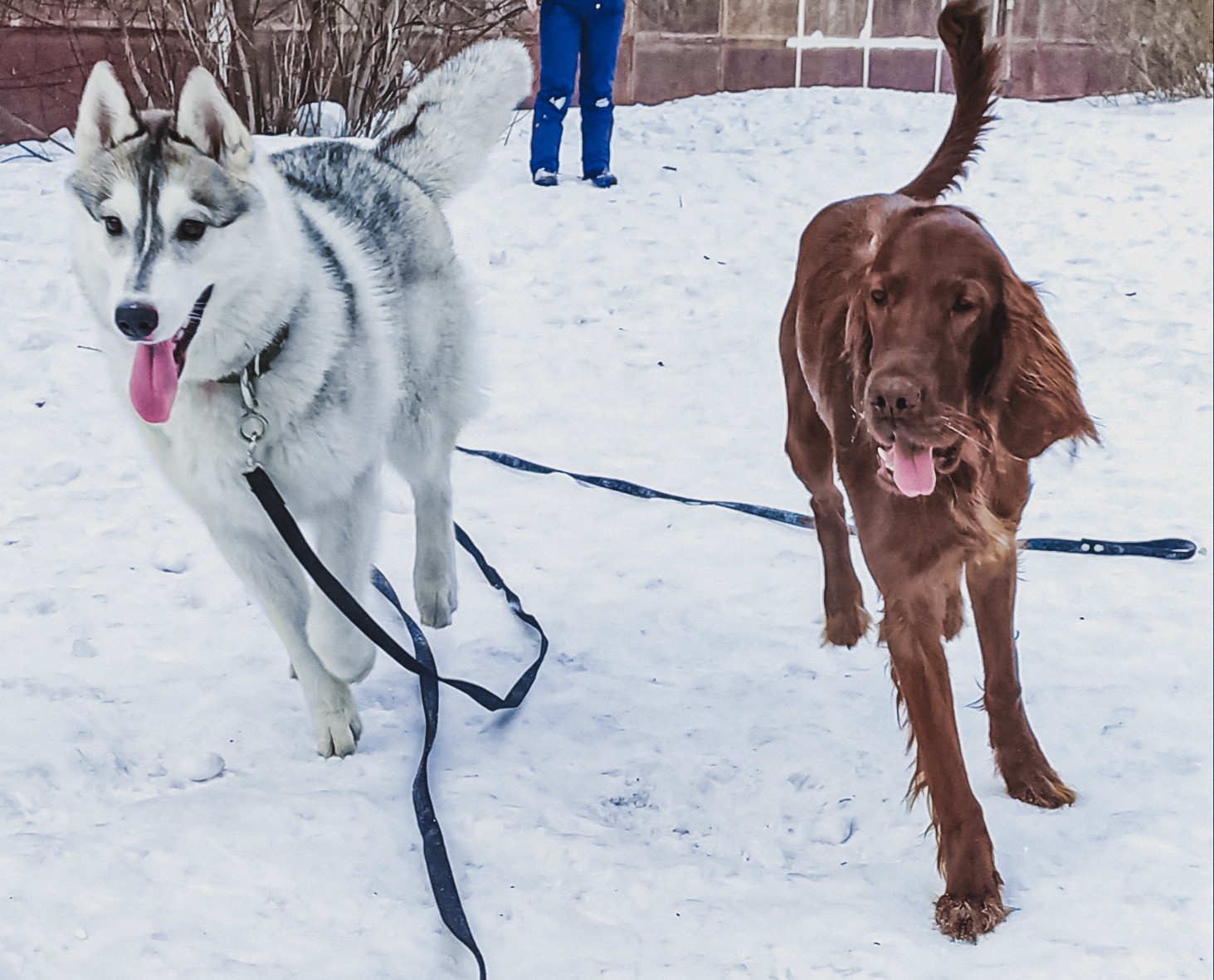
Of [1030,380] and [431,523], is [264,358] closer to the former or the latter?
[431,523]

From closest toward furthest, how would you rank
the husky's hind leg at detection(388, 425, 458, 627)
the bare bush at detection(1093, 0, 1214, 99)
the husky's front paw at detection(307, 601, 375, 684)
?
the husky's front paw at detection(307, 601, 375, 684) → the husky's hind leg at detection(388, 425, 458, 627) → the bare bush at detection(1093, 0, 1214, 99)

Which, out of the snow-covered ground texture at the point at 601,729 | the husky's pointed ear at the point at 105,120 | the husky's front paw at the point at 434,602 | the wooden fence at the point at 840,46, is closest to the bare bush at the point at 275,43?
the snow-covered ground texture at the point at 601,729

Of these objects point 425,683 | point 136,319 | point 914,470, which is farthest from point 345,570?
point 914,470

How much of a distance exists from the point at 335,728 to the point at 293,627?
9.0 inches

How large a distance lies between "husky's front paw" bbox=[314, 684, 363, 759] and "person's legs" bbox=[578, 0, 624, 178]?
208 inches

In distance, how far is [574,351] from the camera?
5.38 m

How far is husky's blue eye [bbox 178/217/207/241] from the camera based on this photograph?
6.80 feet

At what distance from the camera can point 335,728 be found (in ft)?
7.93

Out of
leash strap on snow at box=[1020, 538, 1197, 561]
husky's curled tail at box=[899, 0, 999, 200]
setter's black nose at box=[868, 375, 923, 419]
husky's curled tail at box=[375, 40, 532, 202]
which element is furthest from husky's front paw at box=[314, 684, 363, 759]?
leash strap on snow at box=[1020, 538, 1197, 561]

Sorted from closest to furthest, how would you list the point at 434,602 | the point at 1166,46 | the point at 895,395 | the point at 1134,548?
the point at 895,395 < the point at 434,602 < the point at 1134,548 < the point at 1166,46

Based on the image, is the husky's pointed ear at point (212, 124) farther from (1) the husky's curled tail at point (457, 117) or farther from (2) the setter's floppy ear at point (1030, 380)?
(2) the setter's floppy ear at point (1030, 380)

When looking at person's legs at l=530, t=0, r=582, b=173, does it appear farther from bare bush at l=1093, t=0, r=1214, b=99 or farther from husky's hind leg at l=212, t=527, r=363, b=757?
bare bush at l=1093, t=0, r=1214, b=99

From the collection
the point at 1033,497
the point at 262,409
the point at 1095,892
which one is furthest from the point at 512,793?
the point at 1033,497

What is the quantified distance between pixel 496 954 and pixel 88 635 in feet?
5.12
